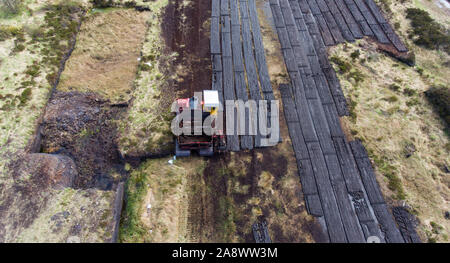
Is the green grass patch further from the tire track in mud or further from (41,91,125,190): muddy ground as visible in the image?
(41,91,125,190): muddy ground

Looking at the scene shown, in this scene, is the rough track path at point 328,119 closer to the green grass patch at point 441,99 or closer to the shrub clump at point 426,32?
the shrub clump at point 426,32

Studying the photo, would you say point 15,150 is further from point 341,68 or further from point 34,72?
point 341,68

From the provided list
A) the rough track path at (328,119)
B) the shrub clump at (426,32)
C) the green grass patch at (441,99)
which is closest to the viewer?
the rough track path at (328,119)

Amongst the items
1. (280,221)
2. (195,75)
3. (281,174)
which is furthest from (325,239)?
(195,75)

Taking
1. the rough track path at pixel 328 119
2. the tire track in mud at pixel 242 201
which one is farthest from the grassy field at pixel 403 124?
the tire track in mud at pixel 242 201

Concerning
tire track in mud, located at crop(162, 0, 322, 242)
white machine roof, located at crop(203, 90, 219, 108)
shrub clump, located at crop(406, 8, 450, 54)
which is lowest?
tire track in mud, located at crop(162, 0, 322, 242)

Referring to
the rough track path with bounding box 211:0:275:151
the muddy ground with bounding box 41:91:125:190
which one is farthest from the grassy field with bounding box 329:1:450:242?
the muddy ground with bounding box 41:91:125:190
